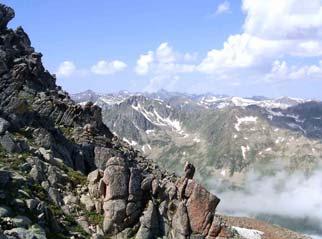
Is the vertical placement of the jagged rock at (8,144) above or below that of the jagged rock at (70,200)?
above

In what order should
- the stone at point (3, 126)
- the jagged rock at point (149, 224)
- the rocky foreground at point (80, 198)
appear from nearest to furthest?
the rocky foreground at point (80, 198)
the jagged rock at point (149, 224)
the stone at point (3, 126)

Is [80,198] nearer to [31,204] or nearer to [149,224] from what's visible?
[149,224]

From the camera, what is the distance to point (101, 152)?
2056 inches

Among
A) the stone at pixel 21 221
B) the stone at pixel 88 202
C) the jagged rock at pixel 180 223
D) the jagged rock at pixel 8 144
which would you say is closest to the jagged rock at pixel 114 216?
the stone at pixel 88 202

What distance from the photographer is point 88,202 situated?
35406mm

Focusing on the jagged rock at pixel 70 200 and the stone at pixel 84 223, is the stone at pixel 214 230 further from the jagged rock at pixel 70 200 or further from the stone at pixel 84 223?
the jagged rock at pixel 70 200

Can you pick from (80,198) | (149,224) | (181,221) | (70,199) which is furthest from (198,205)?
(70,199)

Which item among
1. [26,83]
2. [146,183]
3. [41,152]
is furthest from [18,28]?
[146,183]

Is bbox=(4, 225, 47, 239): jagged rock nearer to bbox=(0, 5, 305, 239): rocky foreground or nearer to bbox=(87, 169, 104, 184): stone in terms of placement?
bbox=(0, 5, 305, 239): rocky foreground

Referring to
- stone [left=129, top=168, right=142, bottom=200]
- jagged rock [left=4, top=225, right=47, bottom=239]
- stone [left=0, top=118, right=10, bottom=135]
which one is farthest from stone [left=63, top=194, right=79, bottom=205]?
jagged rock [left=4, top=225, right=47, bottom=239]

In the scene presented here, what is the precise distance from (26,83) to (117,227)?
118 ft

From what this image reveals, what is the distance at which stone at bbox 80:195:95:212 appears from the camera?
114 ft

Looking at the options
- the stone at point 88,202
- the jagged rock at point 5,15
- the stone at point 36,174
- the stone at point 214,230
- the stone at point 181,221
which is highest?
the jagged rock at point 5,15

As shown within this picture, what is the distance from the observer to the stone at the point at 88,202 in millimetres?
34781
